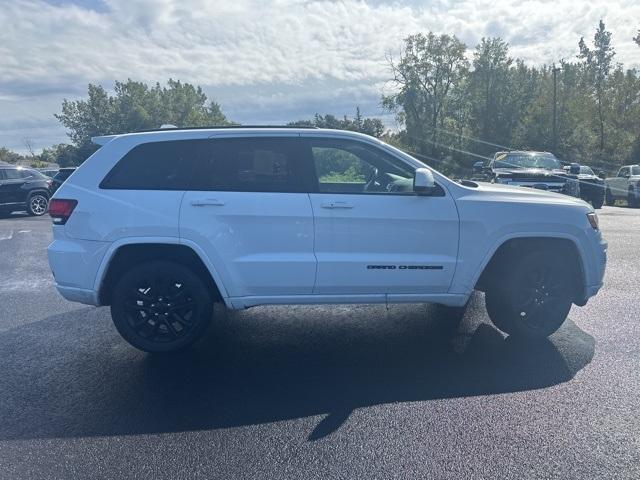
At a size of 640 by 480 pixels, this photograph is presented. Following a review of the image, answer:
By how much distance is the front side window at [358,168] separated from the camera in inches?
209

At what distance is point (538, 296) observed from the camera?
5512mm

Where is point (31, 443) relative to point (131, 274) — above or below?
below

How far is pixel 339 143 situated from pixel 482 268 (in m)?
1.73

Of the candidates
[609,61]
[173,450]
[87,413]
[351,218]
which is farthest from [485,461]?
[609,61]

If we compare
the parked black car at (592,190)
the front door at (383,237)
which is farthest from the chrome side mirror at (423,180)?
the parked black car at (592,190)

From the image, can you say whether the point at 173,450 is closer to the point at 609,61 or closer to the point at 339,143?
the point at 339,143

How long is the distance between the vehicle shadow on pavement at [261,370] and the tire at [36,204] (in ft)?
46.3

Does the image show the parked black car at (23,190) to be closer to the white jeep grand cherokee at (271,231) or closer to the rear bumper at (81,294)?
the rear bumper at (81,294)

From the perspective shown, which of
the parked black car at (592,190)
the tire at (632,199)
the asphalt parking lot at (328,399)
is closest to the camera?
the asphalt parking lot at (328,399)

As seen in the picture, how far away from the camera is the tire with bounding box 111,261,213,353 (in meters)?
5.18

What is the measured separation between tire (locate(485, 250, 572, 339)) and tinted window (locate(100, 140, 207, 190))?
307 centimetres

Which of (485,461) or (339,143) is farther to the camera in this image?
(339,143)

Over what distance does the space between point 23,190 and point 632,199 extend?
21988mm

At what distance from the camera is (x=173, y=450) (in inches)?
145
